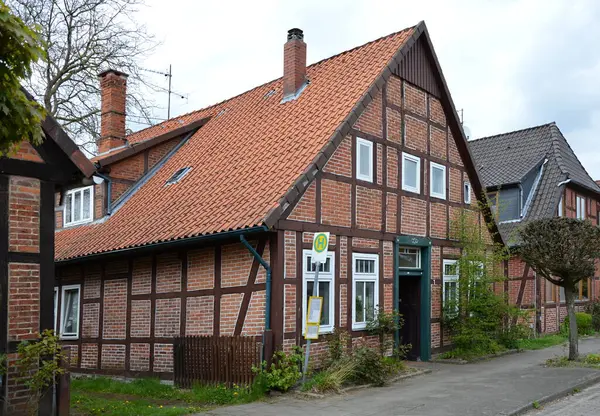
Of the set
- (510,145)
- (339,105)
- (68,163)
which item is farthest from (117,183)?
(510,145)

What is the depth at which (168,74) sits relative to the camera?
25.8m

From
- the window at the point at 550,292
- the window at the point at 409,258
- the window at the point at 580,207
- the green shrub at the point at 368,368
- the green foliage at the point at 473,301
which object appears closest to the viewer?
the green shrub at the point at 368,368

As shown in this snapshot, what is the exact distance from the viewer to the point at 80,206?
1761 centimetres

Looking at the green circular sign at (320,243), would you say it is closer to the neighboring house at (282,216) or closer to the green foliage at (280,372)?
the neighboring house at (282,216)

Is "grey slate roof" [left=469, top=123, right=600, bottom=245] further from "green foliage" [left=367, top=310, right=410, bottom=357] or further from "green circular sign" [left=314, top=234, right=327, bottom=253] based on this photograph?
"green circular sign" [left=314, top=234, right=327, bottom=253]

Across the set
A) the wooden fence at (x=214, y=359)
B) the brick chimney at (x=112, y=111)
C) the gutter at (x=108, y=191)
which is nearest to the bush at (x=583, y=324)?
the wooden fence at (x=214, y=359)

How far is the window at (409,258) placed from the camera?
1488cm

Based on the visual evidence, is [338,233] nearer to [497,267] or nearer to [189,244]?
[189,244]

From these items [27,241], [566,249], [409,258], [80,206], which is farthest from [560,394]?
[80,206]

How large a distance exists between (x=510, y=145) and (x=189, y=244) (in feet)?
57.5

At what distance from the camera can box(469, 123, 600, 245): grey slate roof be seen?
2259 centimetres

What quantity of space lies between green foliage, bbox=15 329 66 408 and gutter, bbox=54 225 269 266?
385 cm

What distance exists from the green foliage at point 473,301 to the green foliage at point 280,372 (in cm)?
593

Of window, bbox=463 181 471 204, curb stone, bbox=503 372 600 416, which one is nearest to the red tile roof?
window, bbox=463 181 471 204
